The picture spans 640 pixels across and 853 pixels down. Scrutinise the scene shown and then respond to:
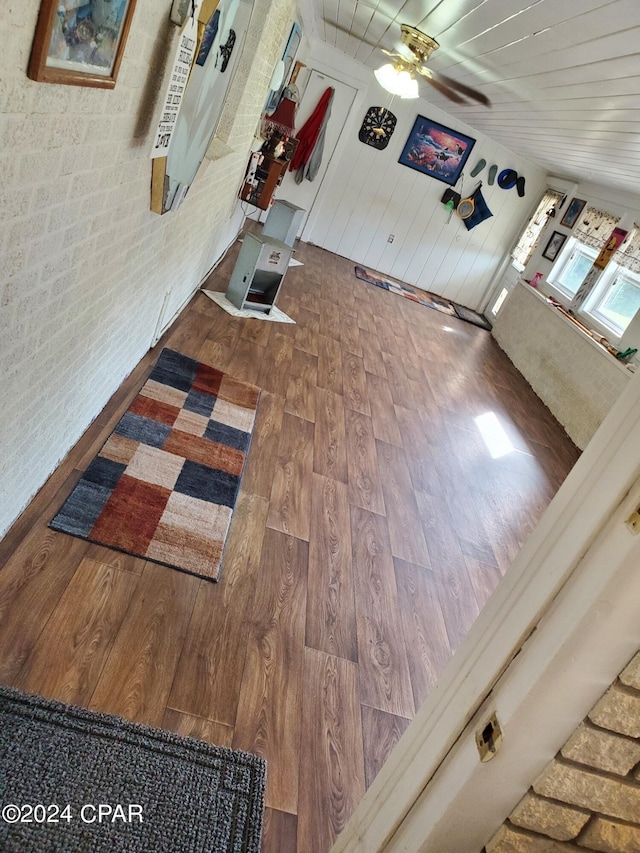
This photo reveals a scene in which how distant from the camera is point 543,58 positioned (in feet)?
9.46

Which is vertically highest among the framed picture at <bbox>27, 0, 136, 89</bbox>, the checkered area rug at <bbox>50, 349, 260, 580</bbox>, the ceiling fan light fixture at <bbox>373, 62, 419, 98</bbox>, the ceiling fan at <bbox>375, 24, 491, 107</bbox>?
the ceiling fan at <bbox>375, 24, 491, 107</bbox>

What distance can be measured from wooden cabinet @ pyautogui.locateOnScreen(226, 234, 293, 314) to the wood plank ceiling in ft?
5.29

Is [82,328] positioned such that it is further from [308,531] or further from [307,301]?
[307,301]

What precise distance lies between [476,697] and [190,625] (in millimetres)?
1290

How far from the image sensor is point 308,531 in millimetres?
2906

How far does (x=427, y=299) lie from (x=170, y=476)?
6680 mm

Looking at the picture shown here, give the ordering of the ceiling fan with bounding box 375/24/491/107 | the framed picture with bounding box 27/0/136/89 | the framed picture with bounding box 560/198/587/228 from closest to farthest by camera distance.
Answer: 1. the framed picture with bounding box 27/0/136/89
2. the ceiling fan with bounding box 375/24/491/107
3. the framed picture with bounding box 560/198/587/228

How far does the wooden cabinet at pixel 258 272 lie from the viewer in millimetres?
4848

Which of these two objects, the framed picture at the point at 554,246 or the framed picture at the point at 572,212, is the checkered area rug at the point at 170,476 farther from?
the framed picture at the point at 572,212

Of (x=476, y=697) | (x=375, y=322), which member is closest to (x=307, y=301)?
(x=375, y=322)

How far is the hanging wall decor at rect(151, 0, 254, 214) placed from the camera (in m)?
2.42

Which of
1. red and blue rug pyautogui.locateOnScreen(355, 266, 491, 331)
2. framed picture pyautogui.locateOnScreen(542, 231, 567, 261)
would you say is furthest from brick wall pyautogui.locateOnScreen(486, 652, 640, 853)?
red and blue rug pyautogui.locateOnScreen(355, 266, 491, 331)

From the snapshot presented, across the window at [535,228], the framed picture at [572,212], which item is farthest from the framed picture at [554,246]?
the window at [535,228]

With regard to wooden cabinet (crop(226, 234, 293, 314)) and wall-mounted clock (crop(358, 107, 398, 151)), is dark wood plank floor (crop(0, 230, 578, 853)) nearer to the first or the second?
wooden cabinet (crop(226, 234, 293, 314))
